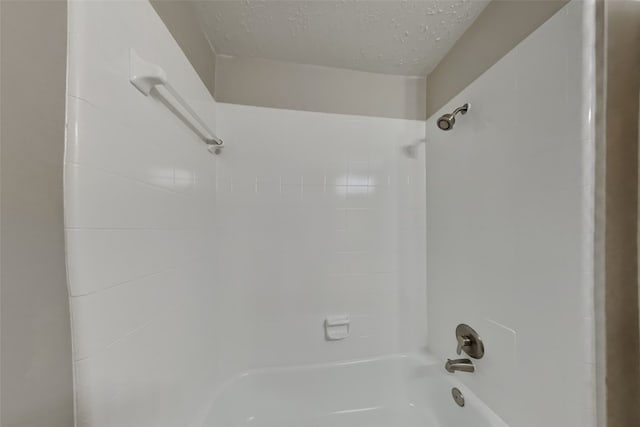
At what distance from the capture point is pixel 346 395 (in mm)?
1318

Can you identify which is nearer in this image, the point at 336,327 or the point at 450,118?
the point at 450,118

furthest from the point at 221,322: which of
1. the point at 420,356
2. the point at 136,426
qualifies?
the point at 420,356

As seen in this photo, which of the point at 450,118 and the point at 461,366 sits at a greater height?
the point at 450,118

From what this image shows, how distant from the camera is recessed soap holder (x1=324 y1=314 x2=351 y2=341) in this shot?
1.31 m

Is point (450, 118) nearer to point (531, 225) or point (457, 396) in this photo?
point (531, 225)

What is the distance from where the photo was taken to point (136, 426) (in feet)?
2.08

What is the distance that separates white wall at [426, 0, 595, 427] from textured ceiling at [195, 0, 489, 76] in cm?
34

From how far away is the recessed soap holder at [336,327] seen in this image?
1312 millimetres

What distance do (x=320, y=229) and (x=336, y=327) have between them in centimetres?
56

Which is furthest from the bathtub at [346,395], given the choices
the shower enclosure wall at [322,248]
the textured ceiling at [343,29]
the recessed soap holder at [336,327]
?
the textured ceiling at [343,29]

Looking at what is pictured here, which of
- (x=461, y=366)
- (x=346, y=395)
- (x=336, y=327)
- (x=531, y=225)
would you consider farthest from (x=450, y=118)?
(x=346, y=395)

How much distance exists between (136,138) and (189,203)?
36 cm

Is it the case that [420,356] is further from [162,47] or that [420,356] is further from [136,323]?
[162,47]

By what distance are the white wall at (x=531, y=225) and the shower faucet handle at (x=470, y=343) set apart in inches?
1.2
